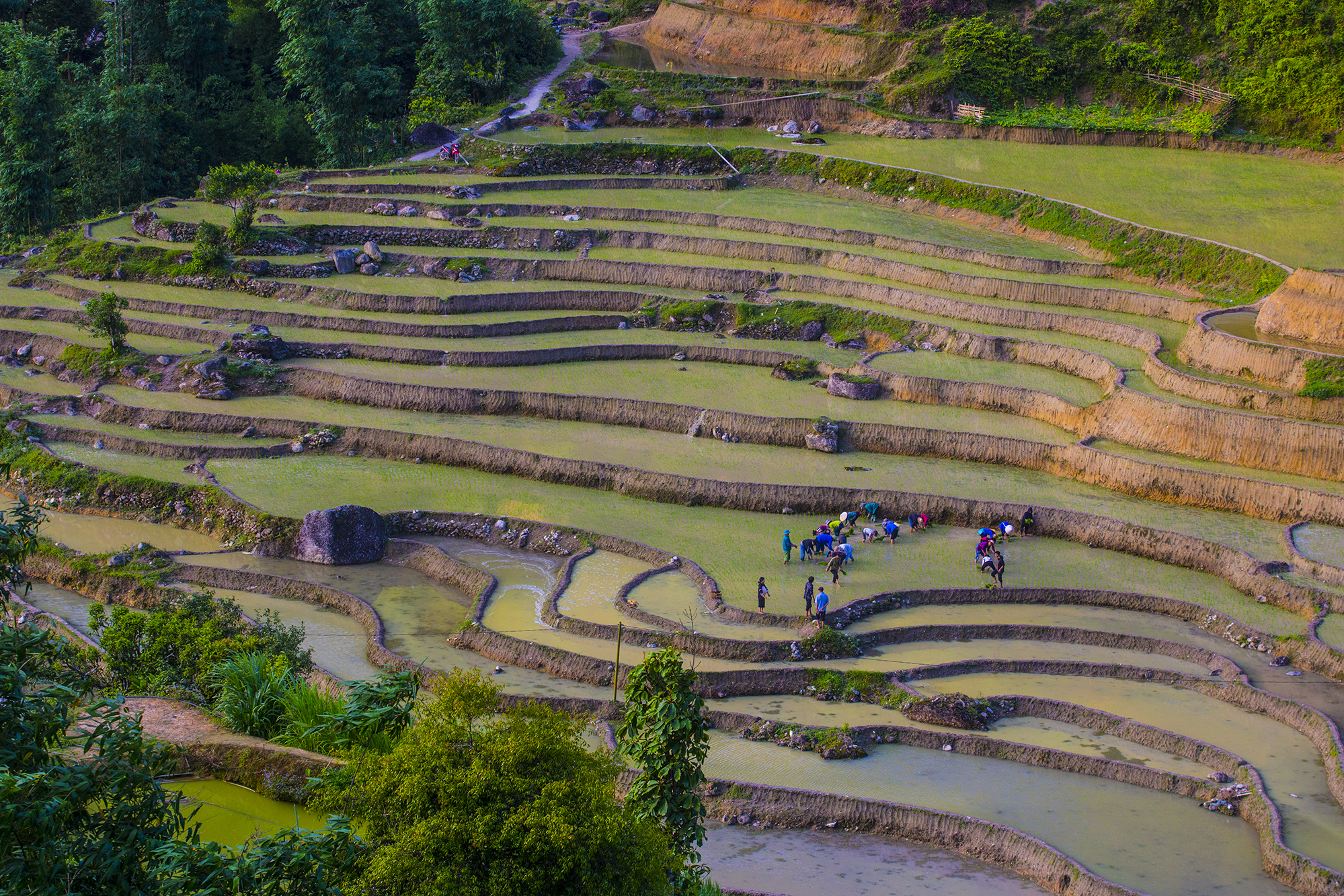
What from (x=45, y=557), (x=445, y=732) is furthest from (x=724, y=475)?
(x=445, y=732)

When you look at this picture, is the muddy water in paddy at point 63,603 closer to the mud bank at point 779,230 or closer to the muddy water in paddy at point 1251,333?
the mud bank at point 779,230

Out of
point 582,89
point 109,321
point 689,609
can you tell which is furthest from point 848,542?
point 582,89

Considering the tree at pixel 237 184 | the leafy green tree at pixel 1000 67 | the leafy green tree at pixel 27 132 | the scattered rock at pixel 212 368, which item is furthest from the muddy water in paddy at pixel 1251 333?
the leafy green tree at pixel 27 132

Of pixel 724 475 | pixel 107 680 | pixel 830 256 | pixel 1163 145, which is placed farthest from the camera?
pixel 1163 145

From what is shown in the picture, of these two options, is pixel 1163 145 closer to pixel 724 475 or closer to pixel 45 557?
pixel 724 475

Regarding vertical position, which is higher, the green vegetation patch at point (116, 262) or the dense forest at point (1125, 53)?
the dense forest at point (1125, 53)

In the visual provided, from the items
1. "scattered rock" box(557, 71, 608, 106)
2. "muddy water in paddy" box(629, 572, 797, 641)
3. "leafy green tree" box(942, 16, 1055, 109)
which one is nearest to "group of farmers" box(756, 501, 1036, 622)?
"muddy water in paddy" box(629, 572, 797, 641)
